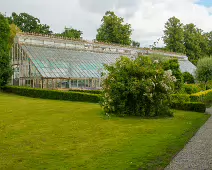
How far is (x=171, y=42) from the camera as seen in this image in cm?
6394

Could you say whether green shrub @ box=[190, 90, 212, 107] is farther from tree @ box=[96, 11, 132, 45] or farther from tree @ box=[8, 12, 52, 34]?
tree @ box=[8, 12, 52, 34]

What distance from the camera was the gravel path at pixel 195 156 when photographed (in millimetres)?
6373

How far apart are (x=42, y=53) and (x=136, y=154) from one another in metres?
26.1

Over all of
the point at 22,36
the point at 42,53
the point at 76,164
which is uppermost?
the point at 22,36

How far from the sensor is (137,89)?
1409 cm

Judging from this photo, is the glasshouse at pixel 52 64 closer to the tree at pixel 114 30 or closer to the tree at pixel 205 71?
the tree at pixel 205 71

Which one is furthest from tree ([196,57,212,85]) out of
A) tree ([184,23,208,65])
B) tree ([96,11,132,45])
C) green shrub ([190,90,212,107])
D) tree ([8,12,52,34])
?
tree ([8,12,52,34])

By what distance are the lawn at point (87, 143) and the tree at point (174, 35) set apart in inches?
2074

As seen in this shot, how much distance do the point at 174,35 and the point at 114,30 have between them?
49.4 feet

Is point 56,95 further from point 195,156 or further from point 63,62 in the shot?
point 195,156

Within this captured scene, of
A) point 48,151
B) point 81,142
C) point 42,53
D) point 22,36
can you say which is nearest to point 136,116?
point 81,142

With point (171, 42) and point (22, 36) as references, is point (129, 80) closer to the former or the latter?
→ point (22, 36)

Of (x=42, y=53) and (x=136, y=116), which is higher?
(x=42, y=53)

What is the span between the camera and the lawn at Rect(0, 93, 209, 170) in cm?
653
